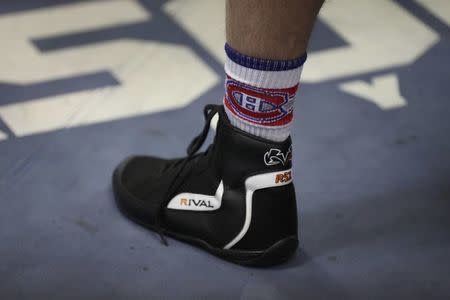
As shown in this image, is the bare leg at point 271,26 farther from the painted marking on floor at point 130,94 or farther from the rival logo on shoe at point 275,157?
the painted marking on floor at point 130,94

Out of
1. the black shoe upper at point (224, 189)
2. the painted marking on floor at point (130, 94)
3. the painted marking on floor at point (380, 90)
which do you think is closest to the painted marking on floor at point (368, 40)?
the painted marking on floor at point (380, 90)

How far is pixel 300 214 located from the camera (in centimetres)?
117

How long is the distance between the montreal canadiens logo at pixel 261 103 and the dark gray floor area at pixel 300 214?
0.86ft

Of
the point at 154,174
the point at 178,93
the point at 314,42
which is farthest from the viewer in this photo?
the point at 314,42

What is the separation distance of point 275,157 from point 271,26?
0.68ft

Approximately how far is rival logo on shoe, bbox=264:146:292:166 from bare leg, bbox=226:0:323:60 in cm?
15

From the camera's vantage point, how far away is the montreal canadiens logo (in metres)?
0.94

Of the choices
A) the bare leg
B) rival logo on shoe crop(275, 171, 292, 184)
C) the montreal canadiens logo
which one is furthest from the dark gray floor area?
the bare leg

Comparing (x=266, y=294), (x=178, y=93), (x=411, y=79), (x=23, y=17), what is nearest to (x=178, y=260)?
(x=266, y=294)

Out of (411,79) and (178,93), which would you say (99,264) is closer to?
(178,93)

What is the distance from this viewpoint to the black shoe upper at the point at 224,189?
3.26 ft

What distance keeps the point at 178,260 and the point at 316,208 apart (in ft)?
0.90

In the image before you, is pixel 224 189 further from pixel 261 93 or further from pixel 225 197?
pixel 261 93

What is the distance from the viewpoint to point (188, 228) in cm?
110
